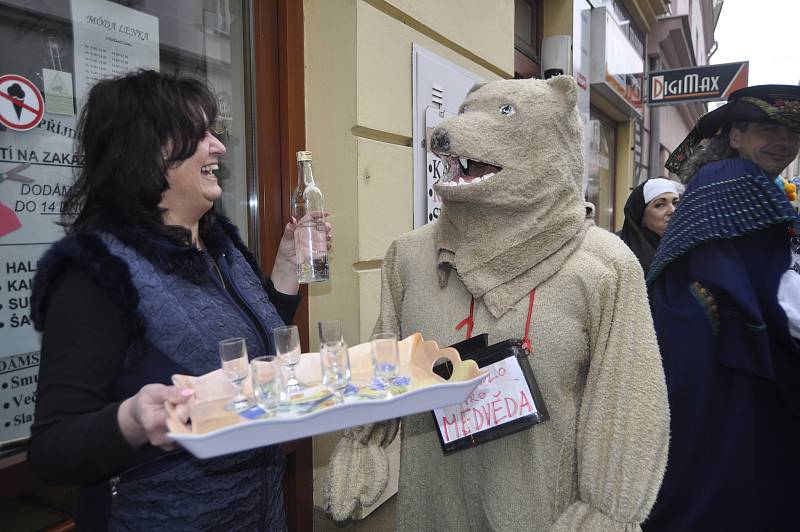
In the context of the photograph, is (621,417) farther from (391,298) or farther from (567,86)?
(567,86)

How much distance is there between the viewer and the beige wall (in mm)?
2459

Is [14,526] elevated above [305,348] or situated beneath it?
situated beneath

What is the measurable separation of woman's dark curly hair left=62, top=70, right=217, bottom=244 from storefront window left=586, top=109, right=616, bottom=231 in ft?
21.1

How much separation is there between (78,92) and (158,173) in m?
0.91

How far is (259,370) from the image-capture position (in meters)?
1.06

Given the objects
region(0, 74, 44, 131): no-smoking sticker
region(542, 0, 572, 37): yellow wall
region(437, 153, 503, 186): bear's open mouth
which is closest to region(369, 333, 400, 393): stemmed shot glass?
region(437, 153, 503, 186): bear's open mouth

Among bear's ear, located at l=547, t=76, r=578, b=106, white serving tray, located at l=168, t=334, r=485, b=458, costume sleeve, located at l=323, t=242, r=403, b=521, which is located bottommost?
costume sleeve, located at l=323, t=242, r=403, b=521

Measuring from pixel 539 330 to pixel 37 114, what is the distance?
1713 millimetres

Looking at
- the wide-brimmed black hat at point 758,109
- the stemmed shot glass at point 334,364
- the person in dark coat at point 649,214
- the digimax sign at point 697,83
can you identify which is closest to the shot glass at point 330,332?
the stemmed shot glass at point 334,364

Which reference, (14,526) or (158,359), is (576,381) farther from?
(14,526)

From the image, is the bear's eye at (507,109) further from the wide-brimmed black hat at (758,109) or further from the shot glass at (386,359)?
the wide-brimmed black hat at (758,109)

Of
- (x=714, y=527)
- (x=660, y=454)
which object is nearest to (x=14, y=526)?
(x=660, y=454)

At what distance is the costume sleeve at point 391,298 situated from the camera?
1.60 metres

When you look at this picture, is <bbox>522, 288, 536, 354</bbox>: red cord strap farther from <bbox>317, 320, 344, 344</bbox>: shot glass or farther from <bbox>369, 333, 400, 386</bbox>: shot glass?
<bbox>317, 320, 344, 344</bbox>: shot glass
